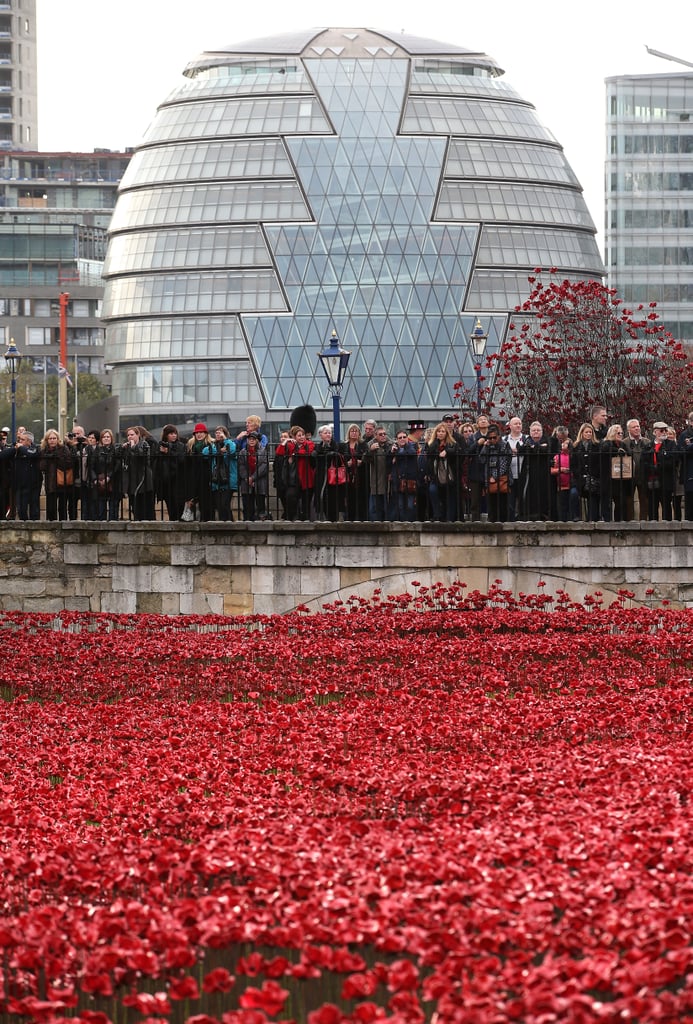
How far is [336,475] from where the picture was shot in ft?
78.0

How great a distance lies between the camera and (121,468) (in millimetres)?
24672

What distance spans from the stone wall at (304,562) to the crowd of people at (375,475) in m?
0.49

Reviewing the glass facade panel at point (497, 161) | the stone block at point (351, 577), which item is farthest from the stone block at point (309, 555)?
the glass facade panel at point (497, 161)

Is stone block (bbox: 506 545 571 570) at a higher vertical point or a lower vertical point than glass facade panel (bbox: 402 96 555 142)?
lower

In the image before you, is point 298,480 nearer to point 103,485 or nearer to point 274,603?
point 274,603

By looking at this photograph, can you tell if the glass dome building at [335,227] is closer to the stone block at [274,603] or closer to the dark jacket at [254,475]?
the dark jacket at [254,475]

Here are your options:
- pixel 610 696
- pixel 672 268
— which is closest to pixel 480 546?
pixel 610 696

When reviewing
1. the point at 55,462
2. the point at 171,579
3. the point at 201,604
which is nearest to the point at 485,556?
the point at 201,604

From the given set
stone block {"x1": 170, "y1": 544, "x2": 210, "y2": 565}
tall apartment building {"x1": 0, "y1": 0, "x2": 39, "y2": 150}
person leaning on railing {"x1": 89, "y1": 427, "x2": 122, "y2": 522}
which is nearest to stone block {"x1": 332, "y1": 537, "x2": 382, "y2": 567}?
stone block {"x1": 170, "y1": 544, "x2": 210, "y2": 565}

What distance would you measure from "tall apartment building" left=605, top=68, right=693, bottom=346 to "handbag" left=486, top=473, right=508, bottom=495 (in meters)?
113

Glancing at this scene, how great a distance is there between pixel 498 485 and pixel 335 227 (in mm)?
83391

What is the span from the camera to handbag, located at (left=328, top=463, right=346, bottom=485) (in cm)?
2375

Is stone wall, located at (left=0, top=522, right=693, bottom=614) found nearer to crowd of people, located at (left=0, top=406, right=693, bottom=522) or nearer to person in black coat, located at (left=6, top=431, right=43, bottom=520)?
crowd of people, located at (left=0, top=406, right=693, bottom=522)

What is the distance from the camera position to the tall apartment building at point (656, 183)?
13375 cm
